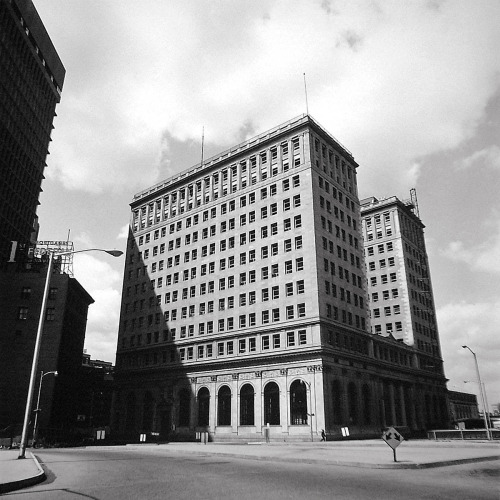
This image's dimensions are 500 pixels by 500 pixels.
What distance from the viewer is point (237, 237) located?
246ft

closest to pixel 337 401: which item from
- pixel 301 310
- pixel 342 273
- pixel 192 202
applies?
pixel 301 310

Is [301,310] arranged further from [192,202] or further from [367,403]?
[192,202]

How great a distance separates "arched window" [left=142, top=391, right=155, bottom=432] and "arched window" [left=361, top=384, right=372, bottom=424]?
34537mm

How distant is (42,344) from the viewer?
72125 millimetres

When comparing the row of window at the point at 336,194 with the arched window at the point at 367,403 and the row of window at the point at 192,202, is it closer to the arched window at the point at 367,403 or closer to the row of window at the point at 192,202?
the row of window at the point at 192,202

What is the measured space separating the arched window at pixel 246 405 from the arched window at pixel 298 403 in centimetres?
707

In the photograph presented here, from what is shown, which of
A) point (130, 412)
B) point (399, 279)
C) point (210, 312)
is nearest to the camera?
point (210, 312)

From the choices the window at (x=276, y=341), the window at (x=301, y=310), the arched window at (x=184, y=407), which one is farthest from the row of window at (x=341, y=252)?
the arched window at (x=184, y=407)

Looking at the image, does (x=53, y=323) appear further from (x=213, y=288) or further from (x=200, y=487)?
(x=200, y=487)

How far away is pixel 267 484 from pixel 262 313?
2070 inches

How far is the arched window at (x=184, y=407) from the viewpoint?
70.9 meters

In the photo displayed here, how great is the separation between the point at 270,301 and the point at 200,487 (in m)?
52.8

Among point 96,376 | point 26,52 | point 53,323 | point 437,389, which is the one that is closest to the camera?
point 53,323

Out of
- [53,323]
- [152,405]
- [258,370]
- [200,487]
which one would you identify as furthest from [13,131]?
[200,487]
